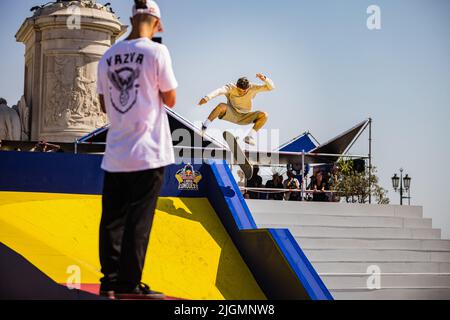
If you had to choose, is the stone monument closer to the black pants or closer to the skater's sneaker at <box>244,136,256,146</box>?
the skater's sneaker at <box>244,136,256,146</box>

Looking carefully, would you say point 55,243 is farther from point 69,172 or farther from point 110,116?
point 110,116

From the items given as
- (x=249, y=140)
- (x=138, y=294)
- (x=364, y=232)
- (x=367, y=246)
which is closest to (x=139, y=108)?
(x=138, y=294)

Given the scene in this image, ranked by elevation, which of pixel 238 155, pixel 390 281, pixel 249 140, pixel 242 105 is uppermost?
pixel 242 105

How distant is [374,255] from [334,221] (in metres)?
0.89

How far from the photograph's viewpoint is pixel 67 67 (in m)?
20.7

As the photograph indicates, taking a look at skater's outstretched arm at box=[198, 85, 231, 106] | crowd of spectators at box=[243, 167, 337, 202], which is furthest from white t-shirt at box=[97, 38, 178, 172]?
crowd of spectators at box=[243, 167, 337, 202]

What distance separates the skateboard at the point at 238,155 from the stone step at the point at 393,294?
2935 mm

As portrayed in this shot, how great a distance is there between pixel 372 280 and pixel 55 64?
1202 cm

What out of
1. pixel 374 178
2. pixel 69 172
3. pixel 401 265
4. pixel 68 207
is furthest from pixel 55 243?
pixel 374 178

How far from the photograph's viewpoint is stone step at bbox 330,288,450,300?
11422 millimetres

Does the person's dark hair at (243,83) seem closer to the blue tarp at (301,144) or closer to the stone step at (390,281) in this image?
the stone step at (390,281)

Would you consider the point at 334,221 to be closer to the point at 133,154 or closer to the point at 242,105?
the point at 242,105

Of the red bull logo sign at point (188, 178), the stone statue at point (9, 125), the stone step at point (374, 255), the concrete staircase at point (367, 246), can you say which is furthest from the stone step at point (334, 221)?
the stone statue at point (9, 125)

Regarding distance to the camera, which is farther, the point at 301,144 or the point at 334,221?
the point at 301,144
